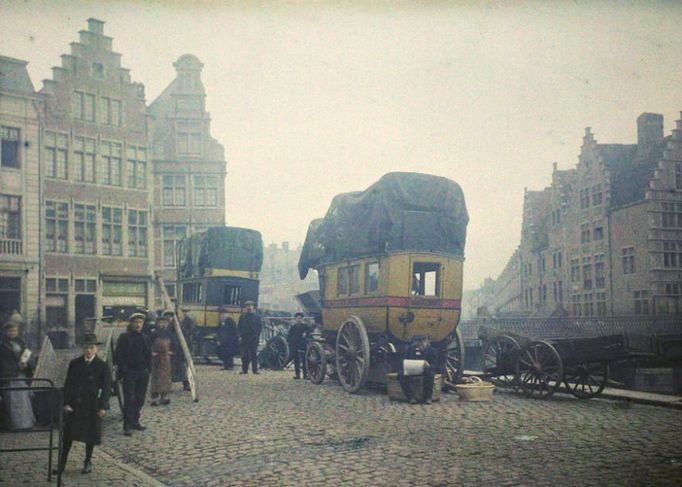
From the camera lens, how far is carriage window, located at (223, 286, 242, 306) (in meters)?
21.4

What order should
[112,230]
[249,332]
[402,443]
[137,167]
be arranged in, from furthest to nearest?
1. [137,167]
2. [112,230]
3. [249,332]
4. [402,443]

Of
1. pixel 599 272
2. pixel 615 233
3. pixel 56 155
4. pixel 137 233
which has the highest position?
pixel 56 155

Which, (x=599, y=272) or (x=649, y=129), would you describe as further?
(x=599, y=272)

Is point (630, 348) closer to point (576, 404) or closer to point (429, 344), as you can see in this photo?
point (576, 404)

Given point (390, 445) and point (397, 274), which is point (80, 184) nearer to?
point (397, 274)

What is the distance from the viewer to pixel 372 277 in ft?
42.9

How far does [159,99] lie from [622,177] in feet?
80.4

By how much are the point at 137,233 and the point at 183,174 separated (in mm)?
5766

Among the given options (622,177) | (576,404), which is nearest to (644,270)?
Answer: (622,177)

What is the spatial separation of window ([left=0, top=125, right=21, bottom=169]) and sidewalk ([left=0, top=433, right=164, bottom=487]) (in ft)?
66.4

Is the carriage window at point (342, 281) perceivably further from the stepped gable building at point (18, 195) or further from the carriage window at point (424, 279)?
the stepped gable building at point (18, 195)

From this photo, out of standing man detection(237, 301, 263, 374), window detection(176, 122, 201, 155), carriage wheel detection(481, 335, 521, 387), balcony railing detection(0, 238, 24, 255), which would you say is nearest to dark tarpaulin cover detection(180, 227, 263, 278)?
standing man detection(237, 301, 263, 374)

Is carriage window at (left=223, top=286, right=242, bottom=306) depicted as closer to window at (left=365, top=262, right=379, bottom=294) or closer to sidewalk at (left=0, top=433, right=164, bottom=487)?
window at (left=365, top=262, right=379, bottom=294)

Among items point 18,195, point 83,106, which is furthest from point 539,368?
point 83,106
